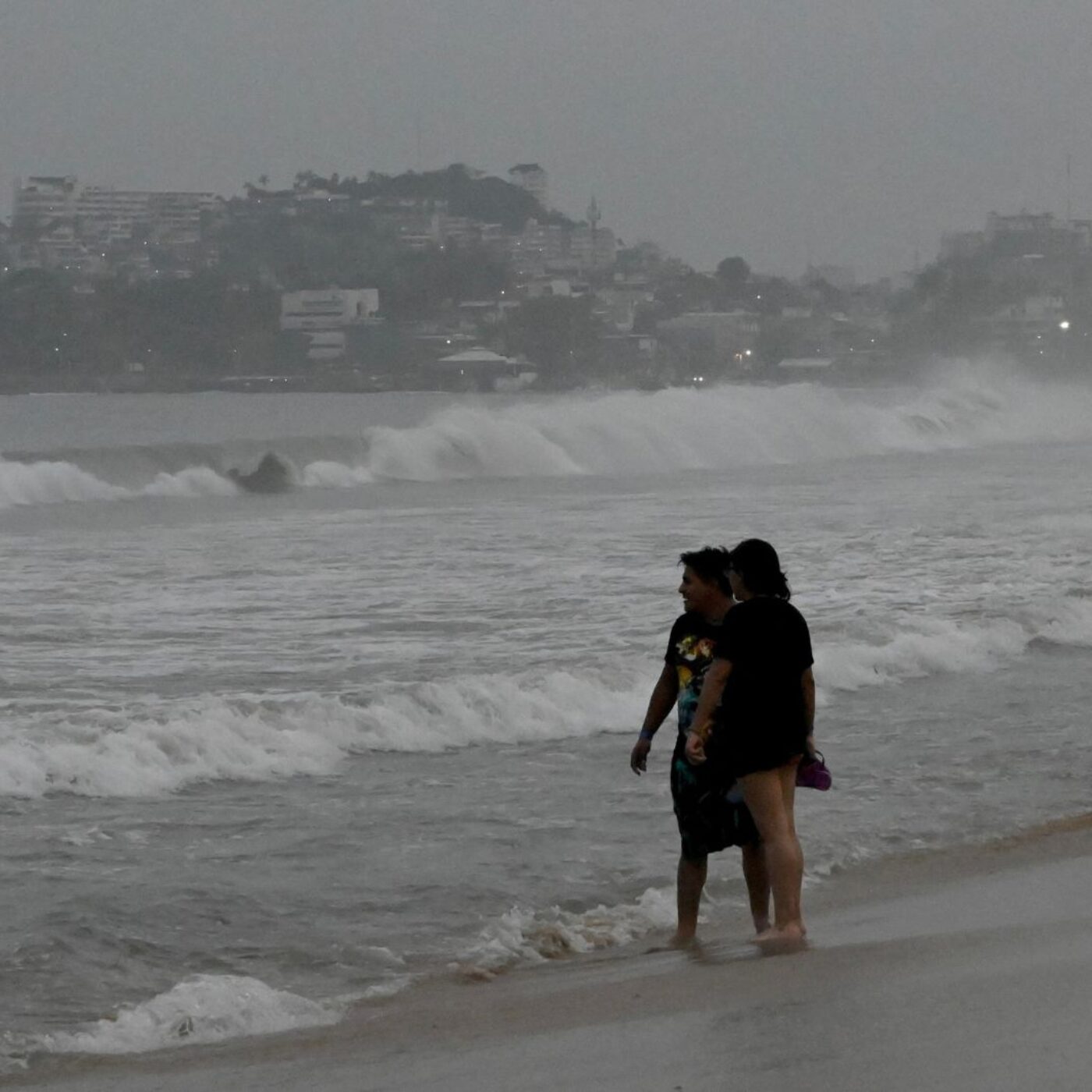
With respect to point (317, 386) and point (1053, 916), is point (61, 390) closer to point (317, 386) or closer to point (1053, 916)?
point (317, 386)

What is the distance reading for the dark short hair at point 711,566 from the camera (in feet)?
20.7

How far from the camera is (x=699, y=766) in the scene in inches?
247

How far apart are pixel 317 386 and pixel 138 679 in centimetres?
13779

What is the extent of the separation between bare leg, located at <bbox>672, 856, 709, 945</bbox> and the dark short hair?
2.95 feet

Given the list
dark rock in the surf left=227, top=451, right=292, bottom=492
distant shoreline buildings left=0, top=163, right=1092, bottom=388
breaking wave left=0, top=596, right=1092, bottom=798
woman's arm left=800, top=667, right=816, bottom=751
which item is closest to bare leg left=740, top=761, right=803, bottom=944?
woman's arm left=800, top=667, right=816, bottom=751

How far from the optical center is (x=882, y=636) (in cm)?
1482

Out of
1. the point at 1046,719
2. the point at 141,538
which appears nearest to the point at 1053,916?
the point at 1046,719

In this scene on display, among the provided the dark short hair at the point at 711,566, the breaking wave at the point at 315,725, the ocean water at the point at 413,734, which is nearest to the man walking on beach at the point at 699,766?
the dark short hair at the point at 711,566

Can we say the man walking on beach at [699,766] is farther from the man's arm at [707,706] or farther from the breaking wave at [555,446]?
the breaking wave at [555,446]

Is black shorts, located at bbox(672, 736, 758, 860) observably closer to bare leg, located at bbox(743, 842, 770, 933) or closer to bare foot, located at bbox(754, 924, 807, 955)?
bare leg, located at bbox(743, 842, 770, 933)

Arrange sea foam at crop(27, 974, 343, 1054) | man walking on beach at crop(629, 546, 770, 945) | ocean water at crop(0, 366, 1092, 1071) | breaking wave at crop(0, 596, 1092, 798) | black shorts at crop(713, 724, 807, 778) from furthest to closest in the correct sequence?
breaking wave at crop(0, 596, 1092, 798) < ocean water at crop(0, 366, 1092, 1071) < man walking on beach at crop(629, 546, 770, 945) < black shorts at crop(713, 724, 807, 778) < sea foam at crop(27, 974, 343, 1054)

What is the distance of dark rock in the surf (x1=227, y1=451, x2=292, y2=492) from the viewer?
40.7 meters

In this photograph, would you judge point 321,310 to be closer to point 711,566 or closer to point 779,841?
point 711,566

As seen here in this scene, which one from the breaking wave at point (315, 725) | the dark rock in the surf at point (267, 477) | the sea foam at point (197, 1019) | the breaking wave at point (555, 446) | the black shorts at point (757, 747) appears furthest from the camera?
the breaking wave at point (555, 446)
